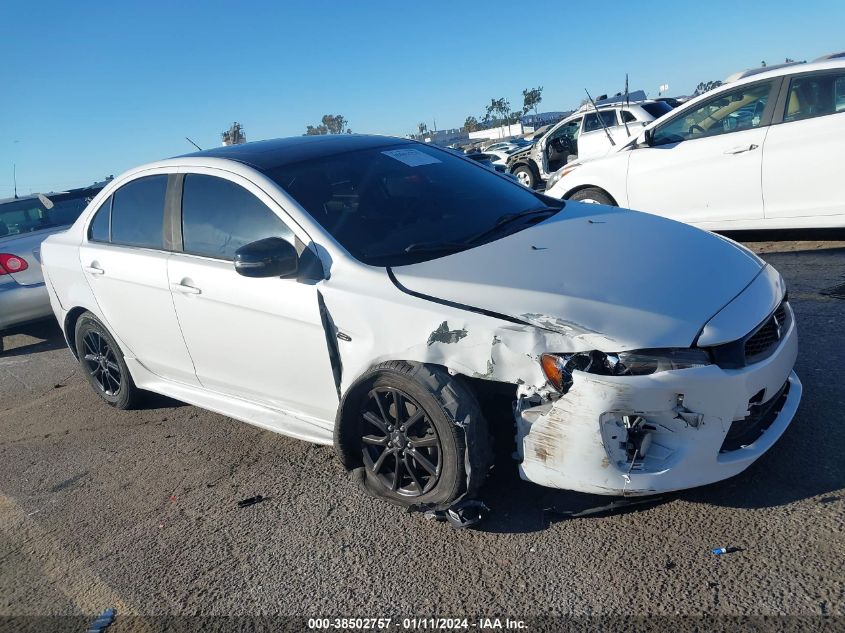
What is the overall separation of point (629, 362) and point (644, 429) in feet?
0.83

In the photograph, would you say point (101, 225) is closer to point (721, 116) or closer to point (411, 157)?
point (411, 157)

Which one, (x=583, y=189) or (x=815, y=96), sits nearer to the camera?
(x=815, y=96)

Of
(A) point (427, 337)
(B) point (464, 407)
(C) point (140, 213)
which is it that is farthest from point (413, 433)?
(C) point (140, 213)

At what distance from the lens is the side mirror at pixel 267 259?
3.15 meters

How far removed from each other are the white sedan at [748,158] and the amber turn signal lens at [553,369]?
4446 mm

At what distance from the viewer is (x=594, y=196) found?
24.1 ft

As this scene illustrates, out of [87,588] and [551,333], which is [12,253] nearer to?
[87,588]

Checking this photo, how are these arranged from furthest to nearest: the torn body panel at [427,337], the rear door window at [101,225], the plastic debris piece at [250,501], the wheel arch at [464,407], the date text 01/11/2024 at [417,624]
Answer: the rear door window at [101,225] → the plastic debris piece at [250,501] → the wheel arch at [464,407] → the torn body panel at [427,337] → the date text 01/11/2024 at [417,624]

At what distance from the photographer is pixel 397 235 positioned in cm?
343

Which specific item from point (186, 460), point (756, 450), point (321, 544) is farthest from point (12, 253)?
point (756, 450)

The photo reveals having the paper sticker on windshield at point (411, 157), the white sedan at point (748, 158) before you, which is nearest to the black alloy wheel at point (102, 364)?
the paper sticker on windshield at point (411, 157)

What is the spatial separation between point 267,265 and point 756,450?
7.12 feet

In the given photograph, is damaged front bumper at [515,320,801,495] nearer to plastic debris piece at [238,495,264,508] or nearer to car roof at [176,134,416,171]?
plastic debris piece at [238,495,264,508]

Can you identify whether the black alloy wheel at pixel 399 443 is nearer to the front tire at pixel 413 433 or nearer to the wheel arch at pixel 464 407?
the front tire at pixel 413 433
